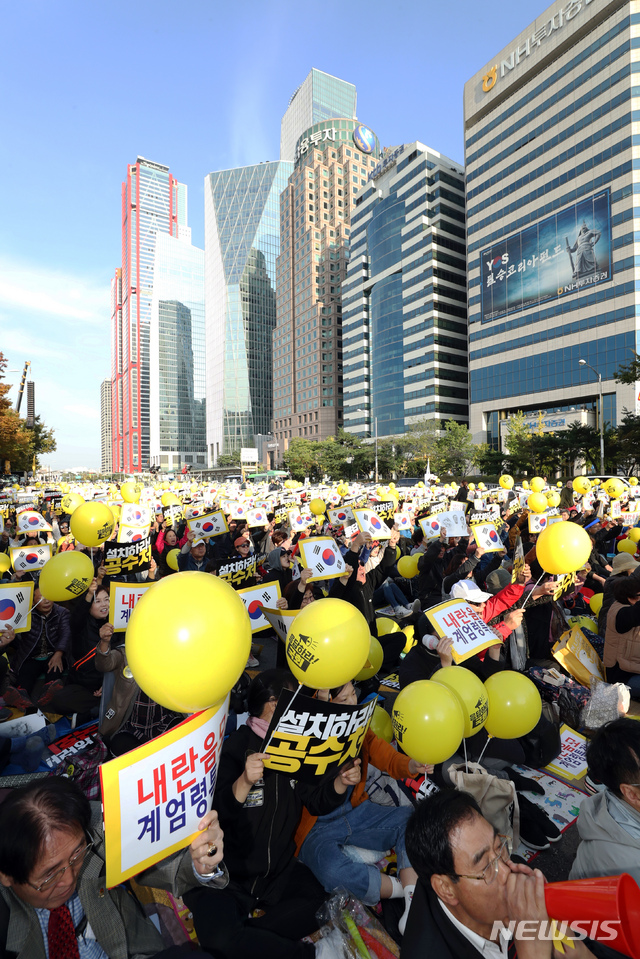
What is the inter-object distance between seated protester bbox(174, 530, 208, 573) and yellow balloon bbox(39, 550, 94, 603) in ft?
9.76

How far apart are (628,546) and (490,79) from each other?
70.6 metres

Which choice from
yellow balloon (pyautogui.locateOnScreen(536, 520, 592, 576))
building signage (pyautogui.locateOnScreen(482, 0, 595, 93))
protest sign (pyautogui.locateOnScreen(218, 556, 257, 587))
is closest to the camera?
yellow balloon (pyautogui.locateOnScreen(536, 520, 592, 576))

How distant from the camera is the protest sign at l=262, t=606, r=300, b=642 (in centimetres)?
487

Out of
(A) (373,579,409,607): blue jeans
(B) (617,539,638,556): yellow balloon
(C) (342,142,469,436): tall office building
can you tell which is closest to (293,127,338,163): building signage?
(C) (342,142,469,436): tall office building

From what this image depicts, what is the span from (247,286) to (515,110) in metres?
76.6

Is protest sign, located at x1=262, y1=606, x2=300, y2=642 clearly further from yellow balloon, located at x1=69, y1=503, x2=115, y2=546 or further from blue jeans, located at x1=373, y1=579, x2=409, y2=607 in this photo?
blue jeans, located at x1=373, y1=579, x2=409, y2=607

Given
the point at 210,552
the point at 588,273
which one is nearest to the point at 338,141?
the point at 588,273

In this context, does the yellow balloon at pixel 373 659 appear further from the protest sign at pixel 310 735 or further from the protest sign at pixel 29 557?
the protest sign at pixel 29 557

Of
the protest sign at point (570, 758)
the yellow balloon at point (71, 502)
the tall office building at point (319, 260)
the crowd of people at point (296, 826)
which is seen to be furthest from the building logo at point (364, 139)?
the protest sign at point (570, 758)

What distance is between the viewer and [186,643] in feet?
6.29

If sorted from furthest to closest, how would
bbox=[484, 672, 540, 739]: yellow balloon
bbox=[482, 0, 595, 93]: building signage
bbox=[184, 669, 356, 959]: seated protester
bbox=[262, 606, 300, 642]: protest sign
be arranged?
bbox=[482, 0, 595, 93]: building signage
bbox=[262, 606, 300, 642]: protest sign
bbox=[484, 672, 540, 739]: yellow balloon
bbox=[184, 669, 356, 959]: seated protester

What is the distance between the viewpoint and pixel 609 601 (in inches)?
180

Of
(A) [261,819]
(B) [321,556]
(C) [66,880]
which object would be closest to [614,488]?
(B) [321,556]

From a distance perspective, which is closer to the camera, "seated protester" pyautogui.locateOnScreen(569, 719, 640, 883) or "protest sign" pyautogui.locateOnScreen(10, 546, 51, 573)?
"seated protester" pyautogui.locateOnScreen(569, 719, 640, 883)
